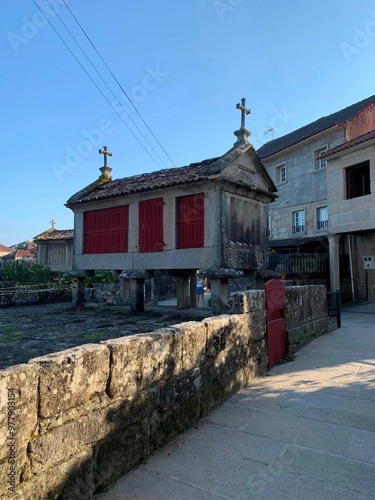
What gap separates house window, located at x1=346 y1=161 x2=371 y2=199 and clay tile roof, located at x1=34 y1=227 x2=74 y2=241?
1810 centimetres

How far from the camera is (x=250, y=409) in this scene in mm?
4355

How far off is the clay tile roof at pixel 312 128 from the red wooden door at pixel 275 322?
1652 centimetres

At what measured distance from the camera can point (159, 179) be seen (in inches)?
468

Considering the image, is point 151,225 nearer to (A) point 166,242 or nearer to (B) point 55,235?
(A) point 166,242

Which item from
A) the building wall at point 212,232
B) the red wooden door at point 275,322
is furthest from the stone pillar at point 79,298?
the red wooden door at point 275,322

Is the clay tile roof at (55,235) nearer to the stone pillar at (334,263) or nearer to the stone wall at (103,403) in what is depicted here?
the stone pillar at (334,263)

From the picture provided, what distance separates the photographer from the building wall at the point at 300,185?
20.5 metres

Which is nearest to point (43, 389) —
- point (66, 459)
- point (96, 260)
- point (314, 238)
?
point (66, 459)

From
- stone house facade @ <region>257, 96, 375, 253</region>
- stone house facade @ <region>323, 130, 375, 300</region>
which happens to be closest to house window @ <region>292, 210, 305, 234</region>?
stone house facade @ <region>257, 96, 375, 253</region>

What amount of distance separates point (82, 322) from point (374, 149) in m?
13.7

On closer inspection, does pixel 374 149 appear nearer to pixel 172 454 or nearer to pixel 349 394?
pixel 349 394

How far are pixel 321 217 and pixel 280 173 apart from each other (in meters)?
4.85

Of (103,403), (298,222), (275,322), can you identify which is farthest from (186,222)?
(298,222)

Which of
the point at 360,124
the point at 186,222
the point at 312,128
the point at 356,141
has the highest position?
the point at 312,128
